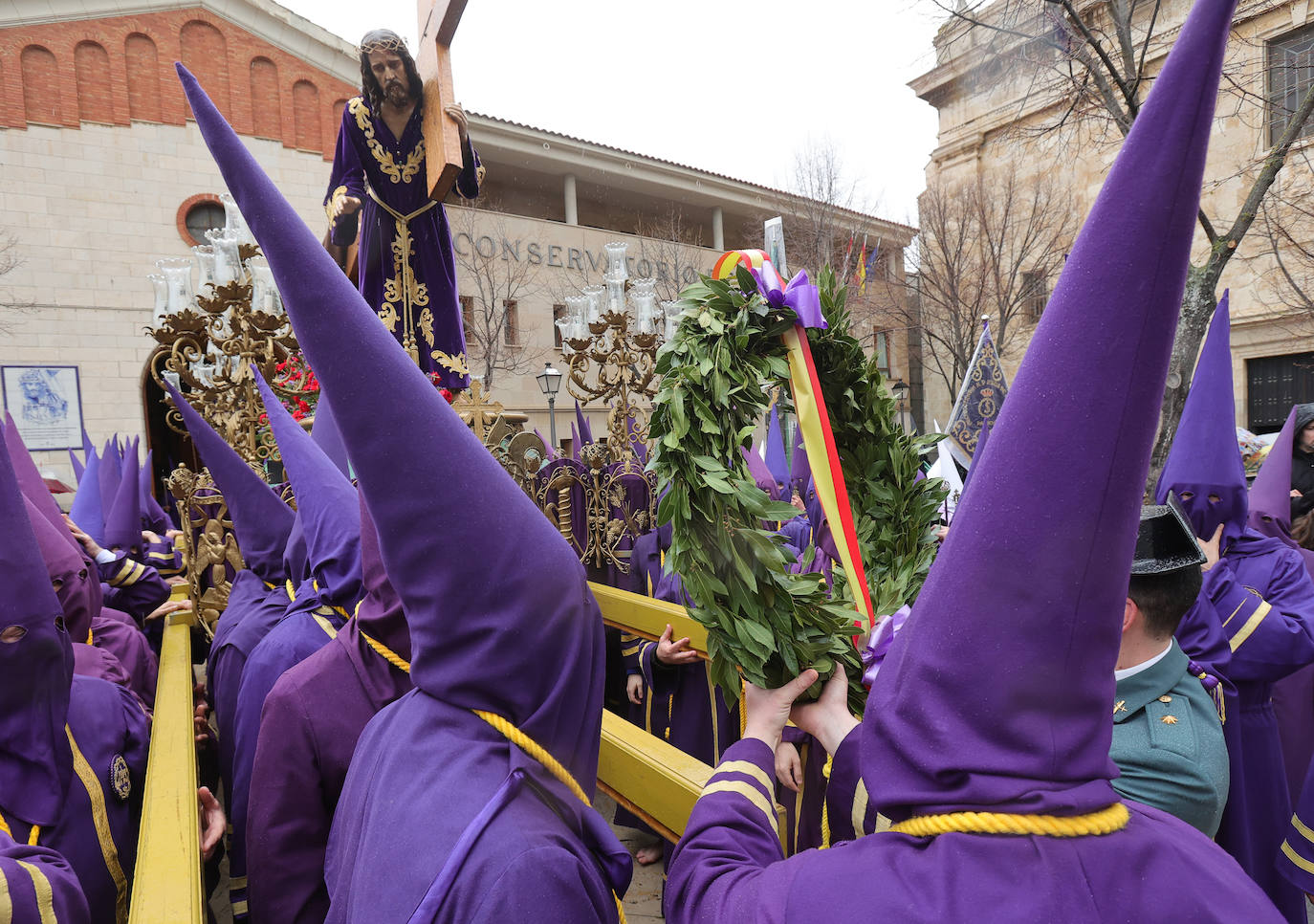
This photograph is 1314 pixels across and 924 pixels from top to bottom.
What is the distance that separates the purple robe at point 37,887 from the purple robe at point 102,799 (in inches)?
10.4

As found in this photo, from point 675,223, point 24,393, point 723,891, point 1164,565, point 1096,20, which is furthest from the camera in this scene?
point 675,223

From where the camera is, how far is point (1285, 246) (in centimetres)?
1253

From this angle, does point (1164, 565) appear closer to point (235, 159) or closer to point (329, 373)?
point (329, 373)

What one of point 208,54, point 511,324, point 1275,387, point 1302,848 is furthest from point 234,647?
point 1275,387

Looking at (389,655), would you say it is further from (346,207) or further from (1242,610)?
(1242,610)

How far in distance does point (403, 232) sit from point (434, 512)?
423 centimetres

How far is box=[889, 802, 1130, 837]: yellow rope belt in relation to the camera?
3.49ft

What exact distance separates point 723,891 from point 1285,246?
1610 cm

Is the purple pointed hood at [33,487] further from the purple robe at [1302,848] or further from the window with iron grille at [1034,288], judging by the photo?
the window with iron grille at [1034,288]

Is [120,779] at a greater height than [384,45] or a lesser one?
lesser

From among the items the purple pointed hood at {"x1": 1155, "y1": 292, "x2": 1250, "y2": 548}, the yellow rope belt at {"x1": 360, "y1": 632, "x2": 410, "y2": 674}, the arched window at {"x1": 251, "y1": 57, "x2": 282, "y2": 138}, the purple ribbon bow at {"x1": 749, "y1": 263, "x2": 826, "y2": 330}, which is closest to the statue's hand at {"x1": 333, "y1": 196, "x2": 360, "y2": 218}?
the yellow rope belt at {"x1": 360, "y1": 632, "x2": 410, "y2": 674}

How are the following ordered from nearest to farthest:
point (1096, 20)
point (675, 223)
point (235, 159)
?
point (235, 159), point (1096, 20), point (675, 223)

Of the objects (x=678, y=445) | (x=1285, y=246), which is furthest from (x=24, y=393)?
(x=1285, y=246)

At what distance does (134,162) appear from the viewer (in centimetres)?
1568
